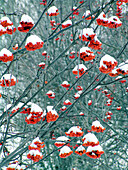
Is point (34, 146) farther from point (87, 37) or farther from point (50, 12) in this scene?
point (50, 12)

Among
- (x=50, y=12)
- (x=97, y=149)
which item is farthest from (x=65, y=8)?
(x=97, y=149)

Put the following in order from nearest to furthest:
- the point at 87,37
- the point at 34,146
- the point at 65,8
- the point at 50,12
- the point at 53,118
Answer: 1. the point at 87,37
2. the point at 53,118
3. the point at 34,146
4. the point at 50,12
5. the point at 65,8

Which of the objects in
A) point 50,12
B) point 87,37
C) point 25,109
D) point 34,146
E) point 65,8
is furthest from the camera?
point 65,8

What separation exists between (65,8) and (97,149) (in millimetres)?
4976

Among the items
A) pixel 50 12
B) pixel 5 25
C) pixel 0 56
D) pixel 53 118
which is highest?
pixel 50 12

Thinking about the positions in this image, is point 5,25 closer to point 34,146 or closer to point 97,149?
point 34,146

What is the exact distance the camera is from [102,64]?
154 centimetres

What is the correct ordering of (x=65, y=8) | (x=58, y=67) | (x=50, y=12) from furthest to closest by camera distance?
1. (x=65, y=8)
2. (x=58, y=67)
3. (x=50, y=12)

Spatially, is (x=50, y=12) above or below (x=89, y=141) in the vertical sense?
above

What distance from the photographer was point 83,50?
1729 mm

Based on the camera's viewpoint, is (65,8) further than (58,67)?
Yes

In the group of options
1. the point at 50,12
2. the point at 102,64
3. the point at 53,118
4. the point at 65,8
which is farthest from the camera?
the point at 65,8

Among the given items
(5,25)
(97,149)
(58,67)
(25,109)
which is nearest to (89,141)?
(97,149)

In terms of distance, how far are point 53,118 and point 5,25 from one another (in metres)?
0.95
